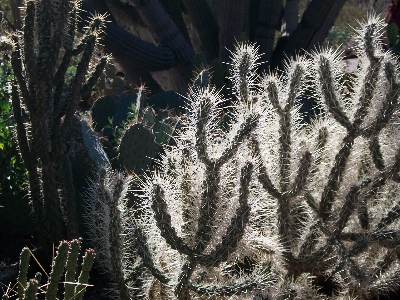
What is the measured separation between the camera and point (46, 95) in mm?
2928

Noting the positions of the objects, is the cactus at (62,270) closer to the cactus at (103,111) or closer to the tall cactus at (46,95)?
the tall cactus at (46,95)

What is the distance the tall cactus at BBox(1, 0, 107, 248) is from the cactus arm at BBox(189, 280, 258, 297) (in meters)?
1.07

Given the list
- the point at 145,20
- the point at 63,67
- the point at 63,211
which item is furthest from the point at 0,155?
the point at 145,20

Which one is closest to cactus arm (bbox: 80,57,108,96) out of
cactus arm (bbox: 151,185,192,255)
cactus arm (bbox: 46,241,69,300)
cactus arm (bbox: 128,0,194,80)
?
cactus arm (bbox: 151,185,192,255)

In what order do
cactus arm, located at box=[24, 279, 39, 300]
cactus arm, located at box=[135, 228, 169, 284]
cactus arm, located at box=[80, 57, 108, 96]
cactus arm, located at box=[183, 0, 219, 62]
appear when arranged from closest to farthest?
cactus arm, located at box=[24, 279, 39, 300] → cactus arm, located at box=[135, 228, 169, 284] → cactus arm, located at box=[80, 57, 108, 96] → cactus arm, located at box=[183, 0, 219, 62]

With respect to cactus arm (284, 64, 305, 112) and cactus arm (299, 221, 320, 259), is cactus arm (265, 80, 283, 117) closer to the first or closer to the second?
cactus arm (284, 64, 305, 112)

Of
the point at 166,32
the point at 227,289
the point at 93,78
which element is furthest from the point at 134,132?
the point at 166,32

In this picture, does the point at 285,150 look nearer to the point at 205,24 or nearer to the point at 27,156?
the point at 27,156

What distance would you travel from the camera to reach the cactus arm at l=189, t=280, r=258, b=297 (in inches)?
86.1

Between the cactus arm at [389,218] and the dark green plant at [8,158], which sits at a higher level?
the dark green plant at [8,158]

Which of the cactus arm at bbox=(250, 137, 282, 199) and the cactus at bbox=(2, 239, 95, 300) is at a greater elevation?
the cactus arm at bbox=(250, 137, 282, 199)

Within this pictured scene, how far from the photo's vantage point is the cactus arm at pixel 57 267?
1.87 m

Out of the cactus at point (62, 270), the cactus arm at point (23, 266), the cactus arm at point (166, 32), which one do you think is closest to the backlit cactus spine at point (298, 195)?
the cactus at point (62, 270)

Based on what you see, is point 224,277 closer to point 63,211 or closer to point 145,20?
point 63,211
